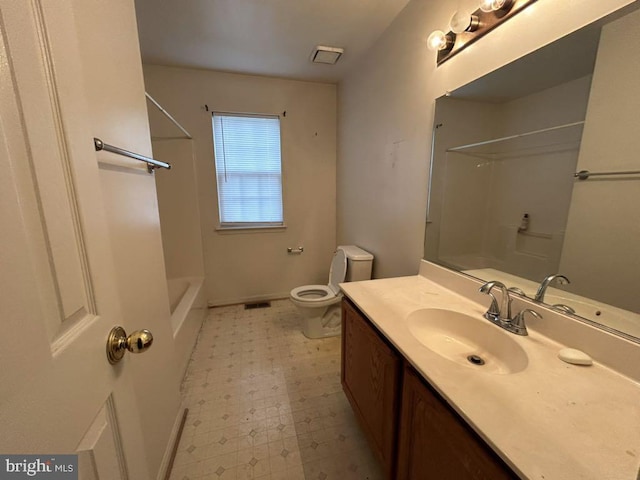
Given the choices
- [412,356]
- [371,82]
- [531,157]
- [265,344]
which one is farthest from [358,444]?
[371,82]

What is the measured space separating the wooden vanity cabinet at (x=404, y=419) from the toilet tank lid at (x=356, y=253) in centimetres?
77

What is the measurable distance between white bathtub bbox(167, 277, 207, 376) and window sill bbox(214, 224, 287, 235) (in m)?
0.57

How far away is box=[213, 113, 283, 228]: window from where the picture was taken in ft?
8.90

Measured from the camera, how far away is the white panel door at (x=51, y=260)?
33 cm

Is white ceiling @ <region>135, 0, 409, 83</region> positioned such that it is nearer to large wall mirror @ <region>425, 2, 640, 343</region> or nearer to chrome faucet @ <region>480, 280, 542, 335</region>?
large wall mirror @ <region>425, 2, 640, 343</region>

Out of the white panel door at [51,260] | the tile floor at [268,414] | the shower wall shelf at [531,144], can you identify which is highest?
the shower wall shelf at [531,144]

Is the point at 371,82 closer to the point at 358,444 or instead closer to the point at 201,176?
the point at 201,176

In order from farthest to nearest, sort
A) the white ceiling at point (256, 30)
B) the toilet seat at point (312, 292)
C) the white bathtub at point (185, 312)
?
the toilet seat at point (312, 292)
the white bathtub at point (185, 312)
the white ceiling at point (256, 30)

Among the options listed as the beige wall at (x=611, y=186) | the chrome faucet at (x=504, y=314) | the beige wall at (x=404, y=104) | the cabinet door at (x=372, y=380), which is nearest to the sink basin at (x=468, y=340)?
the chrome faucet at (x=504, y=314)

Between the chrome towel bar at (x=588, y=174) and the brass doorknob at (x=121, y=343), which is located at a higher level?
the chrome towel bar at (x=588, y=174)

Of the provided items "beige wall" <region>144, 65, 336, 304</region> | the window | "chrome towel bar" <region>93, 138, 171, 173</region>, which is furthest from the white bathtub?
"chrome towel bar" <region>93, 138, 171, 173</region>

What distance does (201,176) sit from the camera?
8.83ft

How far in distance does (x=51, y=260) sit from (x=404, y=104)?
1.87 m

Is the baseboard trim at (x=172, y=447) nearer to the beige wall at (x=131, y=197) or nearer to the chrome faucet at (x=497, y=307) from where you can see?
the beige wall at (x=131, y=197)
